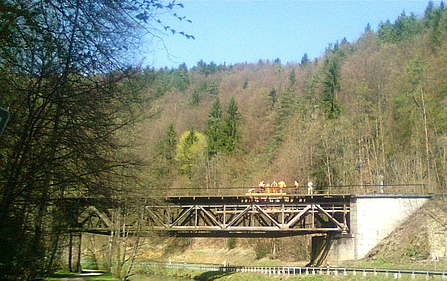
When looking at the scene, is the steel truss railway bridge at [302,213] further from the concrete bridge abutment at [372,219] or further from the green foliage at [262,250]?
the green foliage at [262,250]

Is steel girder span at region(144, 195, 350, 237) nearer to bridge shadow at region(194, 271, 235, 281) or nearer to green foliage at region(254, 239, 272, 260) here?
bridge shadow at region(194, 271, 235, 281)

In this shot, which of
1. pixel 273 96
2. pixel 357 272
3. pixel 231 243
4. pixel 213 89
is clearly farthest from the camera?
pixel 213 89

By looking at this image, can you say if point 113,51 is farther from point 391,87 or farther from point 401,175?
point 391,87

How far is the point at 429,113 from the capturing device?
47.3 metres

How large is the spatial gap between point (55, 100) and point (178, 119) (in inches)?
3270

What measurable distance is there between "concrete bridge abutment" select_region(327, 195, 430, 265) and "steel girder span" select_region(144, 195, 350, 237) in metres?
0.76

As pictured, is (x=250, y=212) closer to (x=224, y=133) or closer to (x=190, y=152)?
(x=190, y=152)

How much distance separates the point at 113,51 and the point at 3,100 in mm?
1923

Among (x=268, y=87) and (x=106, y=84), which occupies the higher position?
(x=268, y=87)

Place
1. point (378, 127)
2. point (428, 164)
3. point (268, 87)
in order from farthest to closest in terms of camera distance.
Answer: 1. point (268, 87)
2. point (378, 127)
3. point (428, 164)

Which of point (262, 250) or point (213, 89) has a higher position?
point (213, 89)

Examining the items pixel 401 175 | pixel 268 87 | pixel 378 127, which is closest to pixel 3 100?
pixel 401 175

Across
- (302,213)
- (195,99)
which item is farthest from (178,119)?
(302,213)

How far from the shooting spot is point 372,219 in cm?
3500
